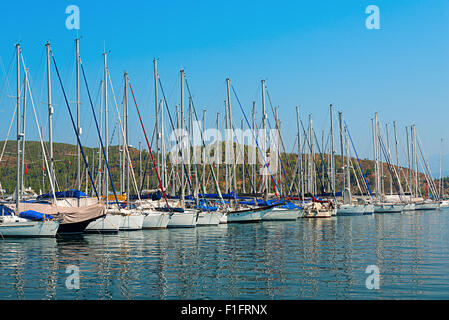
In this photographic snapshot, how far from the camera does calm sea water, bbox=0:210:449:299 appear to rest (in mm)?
16016

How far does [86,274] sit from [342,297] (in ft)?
32.6

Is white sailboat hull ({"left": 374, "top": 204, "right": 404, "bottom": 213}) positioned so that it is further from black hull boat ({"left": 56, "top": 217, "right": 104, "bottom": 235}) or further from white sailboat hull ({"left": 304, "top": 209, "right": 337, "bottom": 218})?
black hull boat ({"left": 56, "top": 217, "right": 104, "bottom": 235})

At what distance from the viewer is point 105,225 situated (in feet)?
119

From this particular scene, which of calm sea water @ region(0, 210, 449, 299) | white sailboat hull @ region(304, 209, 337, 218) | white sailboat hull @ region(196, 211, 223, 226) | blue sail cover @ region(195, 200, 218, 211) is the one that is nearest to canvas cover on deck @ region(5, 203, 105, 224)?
calm sea water @ region(0, 210, 449, 299)

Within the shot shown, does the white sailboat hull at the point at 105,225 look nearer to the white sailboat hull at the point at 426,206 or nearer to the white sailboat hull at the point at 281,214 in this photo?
the white sailboat hull at the point at 281,214

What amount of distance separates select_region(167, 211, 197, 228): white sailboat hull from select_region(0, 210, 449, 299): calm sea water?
6.70 metres

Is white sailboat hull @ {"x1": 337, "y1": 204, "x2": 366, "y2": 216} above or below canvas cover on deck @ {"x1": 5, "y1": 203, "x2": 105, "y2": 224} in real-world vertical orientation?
below

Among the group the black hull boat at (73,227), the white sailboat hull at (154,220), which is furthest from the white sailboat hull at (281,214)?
the black hull boat at (73,227)

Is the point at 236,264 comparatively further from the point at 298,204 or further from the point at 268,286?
the point at 298,204

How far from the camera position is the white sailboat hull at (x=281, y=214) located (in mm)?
51688

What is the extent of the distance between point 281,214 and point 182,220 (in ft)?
49.0

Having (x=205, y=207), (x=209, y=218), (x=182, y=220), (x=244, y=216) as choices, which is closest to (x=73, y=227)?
(x=182, y=220)

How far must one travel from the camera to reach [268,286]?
16875 millimetres

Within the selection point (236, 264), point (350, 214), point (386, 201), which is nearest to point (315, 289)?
point (236, 264)
